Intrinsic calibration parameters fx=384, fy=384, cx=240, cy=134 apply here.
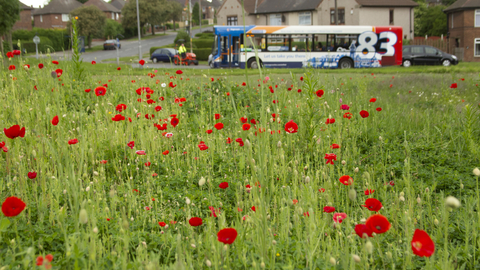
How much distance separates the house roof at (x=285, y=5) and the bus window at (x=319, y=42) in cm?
2561

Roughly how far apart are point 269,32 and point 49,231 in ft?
72.6

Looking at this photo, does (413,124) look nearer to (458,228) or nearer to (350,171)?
(350,171)

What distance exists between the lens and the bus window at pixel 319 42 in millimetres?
23375

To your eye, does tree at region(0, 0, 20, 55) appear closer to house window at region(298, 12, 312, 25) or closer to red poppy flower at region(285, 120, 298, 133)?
red poppy flower at region(285, 120, 298, 133)

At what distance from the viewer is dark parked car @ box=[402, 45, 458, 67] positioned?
2727cm

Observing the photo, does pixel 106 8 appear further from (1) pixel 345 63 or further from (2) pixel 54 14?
(1) pixel 345 63

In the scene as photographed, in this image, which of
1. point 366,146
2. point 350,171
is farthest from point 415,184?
point 366,146

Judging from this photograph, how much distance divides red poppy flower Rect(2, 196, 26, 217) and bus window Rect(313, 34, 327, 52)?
2303cm

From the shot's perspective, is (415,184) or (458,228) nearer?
(458,228)

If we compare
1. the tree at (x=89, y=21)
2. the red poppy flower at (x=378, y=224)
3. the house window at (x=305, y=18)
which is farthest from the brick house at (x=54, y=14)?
the red poppy flower at (x=378, y=224)

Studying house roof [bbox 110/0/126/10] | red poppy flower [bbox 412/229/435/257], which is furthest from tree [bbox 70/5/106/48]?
red poppy flower [bbox 412/229/435/257]

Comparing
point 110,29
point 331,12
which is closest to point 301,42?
point 331,12

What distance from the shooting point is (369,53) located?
24047 mm

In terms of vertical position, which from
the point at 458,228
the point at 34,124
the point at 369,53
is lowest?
the point at 458,228
